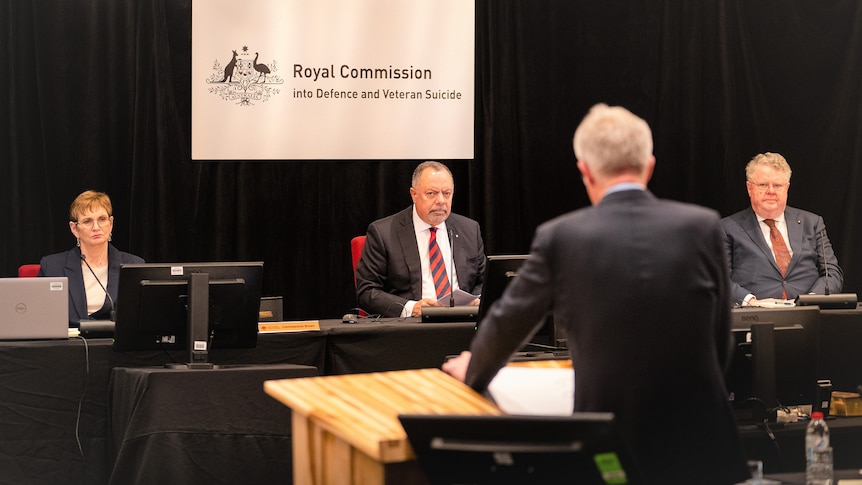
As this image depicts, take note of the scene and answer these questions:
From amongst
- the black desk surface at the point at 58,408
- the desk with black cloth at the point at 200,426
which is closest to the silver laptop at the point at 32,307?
the black desk surface at the point at 58,408

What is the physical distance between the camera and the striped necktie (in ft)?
18.2

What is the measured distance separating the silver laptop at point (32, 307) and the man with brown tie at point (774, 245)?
11.8ft

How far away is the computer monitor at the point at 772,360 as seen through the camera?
3.74 metres

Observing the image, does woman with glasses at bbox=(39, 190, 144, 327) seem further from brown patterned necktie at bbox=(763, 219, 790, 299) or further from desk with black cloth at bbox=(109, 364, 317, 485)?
brown patterned necktie at bbox=(763, 219, 790, 299)

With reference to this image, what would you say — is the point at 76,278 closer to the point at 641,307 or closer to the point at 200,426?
the point at 200,426

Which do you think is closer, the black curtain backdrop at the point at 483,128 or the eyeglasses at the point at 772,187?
the eyeglasses at the point at 772,187

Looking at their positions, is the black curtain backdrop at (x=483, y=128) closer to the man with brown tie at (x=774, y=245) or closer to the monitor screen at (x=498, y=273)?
the man with brown tie at (x=774, y=245)

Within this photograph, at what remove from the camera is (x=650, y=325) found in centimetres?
201

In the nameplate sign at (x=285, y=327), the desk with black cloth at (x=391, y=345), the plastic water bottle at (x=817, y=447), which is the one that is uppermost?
the nameplate sign at (x=285, y=327)

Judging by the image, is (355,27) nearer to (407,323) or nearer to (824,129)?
(407,323)

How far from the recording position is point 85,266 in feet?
17.4

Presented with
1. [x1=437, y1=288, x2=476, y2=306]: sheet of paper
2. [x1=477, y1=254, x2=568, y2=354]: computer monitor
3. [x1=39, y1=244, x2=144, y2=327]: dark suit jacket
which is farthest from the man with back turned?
[x1=39, y1=244, x2=144, y2=327]: dark suit jacket

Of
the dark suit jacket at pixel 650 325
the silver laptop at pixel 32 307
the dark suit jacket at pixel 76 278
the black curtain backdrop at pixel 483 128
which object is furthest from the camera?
the black curtain backdrop at pixel 483 128

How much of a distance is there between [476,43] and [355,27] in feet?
2.68
